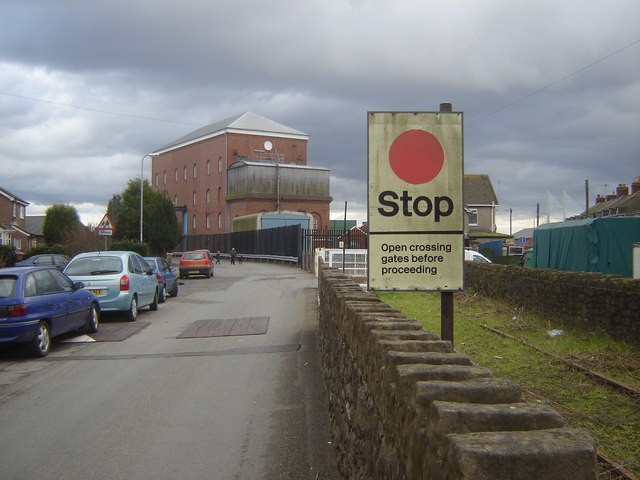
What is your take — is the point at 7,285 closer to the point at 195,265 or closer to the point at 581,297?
the point at 581,297

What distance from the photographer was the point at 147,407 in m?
7.65

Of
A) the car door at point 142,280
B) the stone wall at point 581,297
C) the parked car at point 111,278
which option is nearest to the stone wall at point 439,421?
the stone wall at point 581,297

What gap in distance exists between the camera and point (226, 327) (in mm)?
14938

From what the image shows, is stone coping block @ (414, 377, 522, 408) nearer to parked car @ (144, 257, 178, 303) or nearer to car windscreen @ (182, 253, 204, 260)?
parked car @ (144, 257, 178, 303)

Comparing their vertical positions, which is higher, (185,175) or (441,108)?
(185,175)

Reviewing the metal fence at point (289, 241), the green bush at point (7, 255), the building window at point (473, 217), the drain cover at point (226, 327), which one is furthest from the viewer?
the building window at point (473, 217)

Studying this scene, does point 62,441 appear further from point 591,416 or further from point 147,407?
point 591,416

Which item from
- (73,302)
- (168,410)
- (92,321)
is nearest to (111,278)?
(92,321)

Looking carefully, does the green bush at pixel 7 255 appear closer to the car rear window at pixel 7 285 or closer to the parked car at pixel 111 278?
the parked car at pixel 111 278

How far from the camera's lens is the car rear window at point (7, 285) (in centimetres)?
1093

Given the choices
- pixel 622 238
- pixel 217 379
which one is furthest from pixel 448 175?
pixel 622 238

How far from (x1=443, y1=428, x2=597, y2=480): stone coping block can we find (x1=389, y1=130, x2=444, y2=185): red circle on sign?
12.7ft

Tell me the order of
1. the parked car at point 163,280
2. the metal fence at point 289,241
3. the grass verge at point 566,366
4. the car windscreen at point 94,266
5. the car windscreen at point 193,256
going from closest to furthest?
the grass verge at point 566,366
the car windscreen at point 94,266
the parked car at point 163,280
the car windscreen at point 193,256
the metal fence at point 289,241

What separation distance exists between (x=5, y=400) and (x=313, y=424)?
13.6 ft
